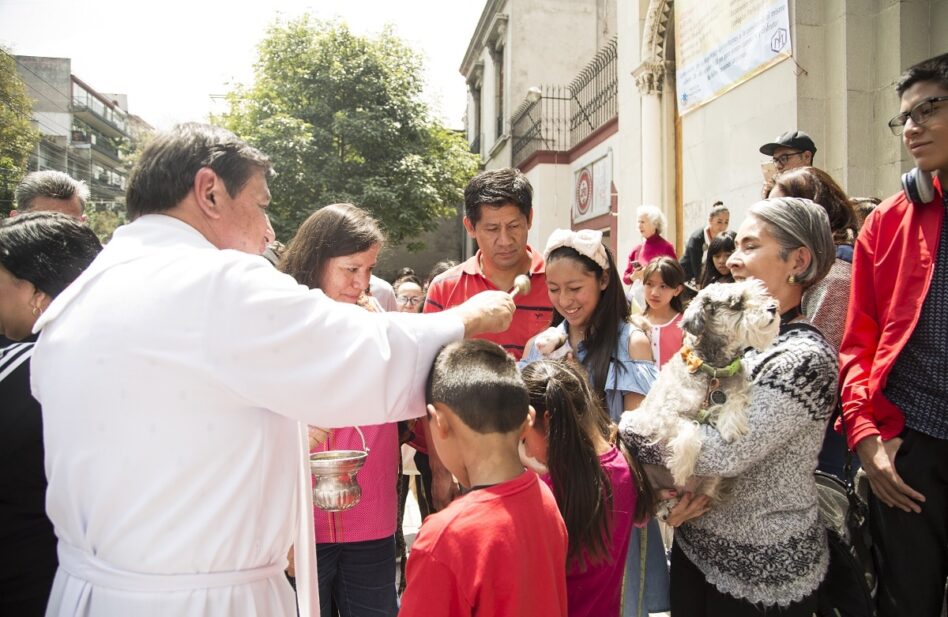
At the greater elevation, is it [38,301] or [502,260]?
[502,260]

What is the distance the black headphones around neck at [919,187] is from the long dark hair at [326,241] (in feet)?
7.21

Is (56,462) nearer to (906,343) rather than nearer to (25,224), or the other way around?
(25,224)

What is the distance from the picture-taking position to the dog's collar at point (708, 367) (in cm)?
212

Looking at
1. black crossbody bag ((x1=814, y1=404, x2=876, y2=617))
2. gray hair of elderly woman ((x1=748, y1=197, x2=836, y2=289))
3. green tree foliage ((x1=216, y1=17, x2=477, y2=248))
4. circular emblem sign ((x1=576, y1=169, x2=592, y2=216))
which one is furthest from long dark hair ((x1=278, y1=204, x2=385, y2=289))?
green tree foliage ((x1=216, y1=17, x2=477, y2=248))

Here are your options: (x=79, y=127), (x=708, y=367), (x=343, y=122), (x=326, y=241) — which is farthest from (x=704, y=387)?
(x=79, y=127)

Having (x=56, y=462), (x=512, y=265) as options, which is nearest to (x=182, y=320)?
(x=56, y=462)

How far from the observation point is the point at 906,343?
8.02 feet

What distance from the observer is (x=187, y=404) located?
1517 mm

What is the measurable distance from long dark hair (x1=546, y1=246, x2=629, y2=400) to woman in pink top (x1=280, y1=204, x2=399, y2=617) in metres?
0.92

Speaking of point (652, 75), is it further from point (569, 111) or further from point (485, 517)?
point (485, 517)

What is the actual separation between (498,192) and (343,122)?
55.5 ft

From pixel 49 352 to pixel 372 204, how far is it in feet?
59.3

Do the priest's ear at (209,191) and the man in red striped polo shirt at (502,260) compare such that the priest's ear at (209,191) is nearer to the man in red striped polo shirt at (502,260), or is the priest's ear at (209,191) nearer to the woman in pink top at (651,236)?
the man in red striped polo shirt at (502,260)

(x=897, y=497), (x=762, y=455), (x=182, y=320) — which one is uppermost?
(x=182, y=320)
